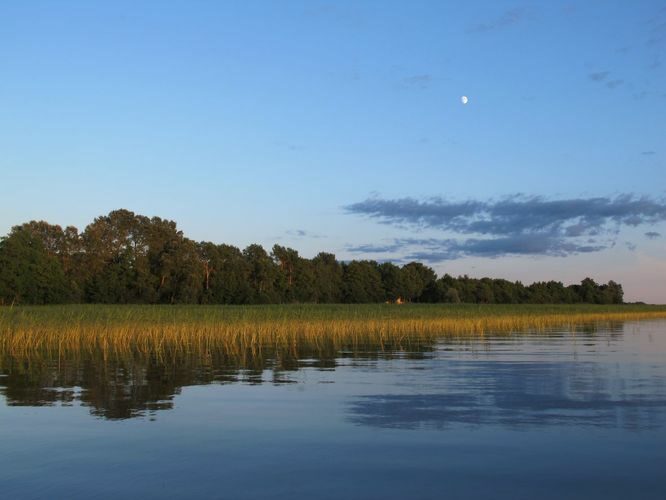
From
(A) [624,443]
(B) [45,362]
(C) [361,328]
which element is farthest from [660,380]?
(C) [361,328]

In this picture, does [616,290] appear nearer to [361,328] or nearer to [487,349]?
[361,328]

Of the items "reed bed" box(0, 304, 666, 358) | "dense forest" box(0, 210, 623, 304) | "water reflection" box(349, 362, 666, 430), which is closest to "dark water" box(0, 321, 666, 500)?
"water reflection" box(349, 362, 666, 430)

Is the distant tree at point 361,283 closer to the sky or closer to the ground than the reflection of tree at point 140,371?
closer to the sky

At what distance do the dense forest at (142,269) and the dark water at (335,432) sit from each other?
212ft

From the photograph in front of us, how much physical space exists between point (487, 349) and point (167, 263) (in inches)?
2941

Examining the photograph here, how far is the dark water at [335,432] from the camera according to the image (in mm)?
8281

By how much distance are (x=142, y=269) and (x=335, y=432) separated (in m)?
89.0

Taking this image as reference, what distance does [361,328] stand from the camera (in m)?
43.9

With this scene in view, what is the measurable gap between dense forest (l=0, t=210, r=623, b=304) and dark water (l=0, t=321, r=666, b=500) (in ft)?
212

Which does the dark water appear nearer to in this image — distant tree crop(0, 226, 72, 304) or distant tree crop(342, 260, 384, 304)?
distant tree crop(0, 226, 72, 304)

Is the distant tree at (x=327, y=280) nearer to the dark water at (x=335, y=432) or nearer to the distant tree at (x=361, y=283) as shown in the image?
the distant tree at (x=361, y=283)

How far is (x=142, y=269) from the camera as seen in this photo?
316ft

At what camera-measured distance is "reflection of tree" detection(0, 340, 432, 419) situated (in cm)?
1501

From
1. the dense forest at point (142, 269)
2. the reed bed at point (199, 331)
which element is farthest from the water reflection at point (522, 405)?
the dense forest at point (142, 269)
